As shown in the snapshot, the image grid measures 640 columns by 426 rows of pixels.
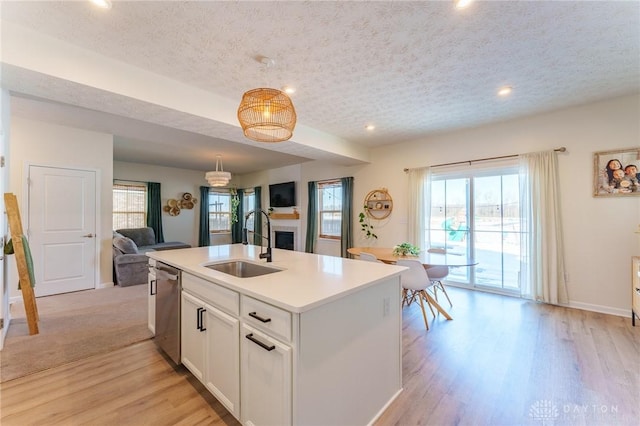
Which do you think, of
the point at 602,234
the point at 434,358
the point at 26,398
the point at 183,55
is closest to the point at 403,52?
the point at 183,55

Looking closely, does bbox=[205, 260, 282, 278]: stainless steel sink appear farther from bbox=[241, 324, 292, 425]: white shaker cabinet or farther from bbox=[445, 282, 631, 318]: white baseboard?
bbox=[445, 282, 631, 318]: white baseboard

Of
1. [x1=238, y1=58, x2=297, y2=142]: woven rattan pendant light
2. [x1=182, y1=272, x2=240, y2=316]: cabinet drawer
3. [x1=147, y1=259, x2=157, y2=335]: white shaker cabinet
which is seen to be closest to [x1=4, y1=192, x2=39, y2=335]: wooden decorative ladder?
[x1=147, y1=259, x2=157, y2=335]: white shaker cabinet

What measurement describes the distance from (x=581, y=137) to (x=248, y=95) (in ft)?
13.7

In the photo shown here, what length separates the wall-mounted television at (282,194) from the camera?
23.6ft

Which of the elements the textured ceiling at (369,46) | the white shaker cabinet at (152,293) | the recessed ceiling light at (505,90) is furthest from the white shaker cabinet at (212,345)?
the recessed ceiling light at (505,90)

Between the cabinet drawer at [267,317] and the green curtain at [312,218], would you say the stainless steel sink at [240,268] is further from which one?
the green curtain at [312,218]

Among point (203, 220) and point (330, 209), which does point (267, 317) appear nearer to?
point (330, 209)

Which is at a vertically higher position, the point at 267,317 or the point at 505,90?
the point at 505,90

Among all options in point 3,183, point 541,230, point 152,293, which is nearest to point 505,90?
point 541,230

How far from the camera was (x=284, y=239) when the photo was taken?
7.50 m

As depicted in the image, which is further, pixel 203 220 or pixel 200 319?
pixel 203 220

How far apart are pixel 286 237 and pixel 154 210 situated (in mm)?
3614

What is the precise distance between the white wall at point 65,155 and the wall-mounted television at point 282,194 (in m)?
3.81

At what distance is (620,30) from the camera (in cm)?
201
